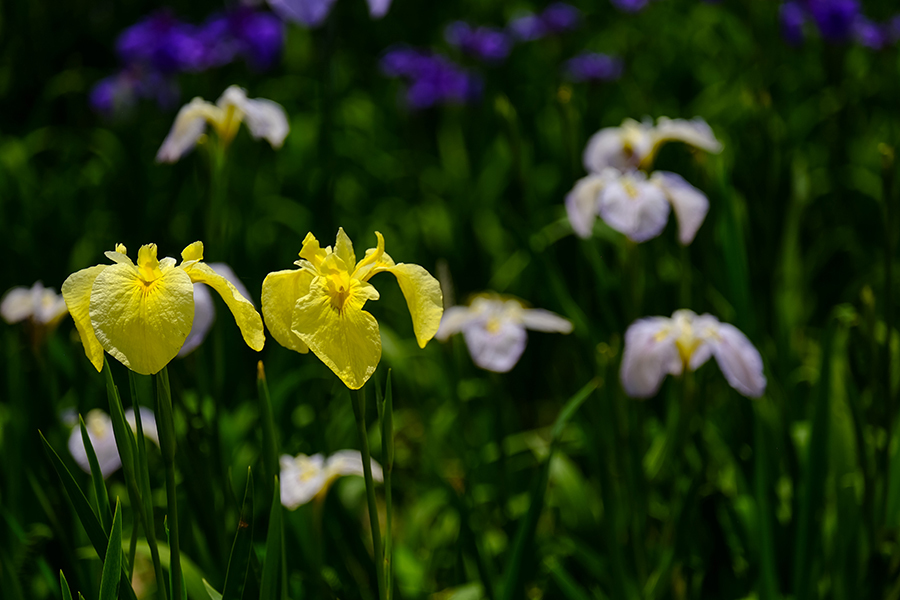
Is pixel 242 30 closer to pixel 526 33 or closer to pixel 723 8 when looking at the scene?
pixel 526 33

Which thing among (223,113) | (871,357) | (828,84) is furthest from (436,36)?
(871,357)

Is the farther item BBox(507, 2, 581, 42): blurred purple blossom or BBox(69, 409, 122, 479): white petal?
BBox(507, 2, 581, 42): blurred purple blossom

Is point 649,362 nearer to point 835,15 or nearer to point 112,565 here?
point 112,565

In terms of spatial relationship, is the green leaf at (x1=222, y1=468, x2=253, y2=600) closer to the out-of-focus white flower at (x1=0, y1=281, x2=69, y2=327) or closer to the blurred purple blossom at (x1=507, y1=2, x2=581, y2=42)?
the out-of-focus white flower at (x1=0, y1=281, x2=69, y2=327)

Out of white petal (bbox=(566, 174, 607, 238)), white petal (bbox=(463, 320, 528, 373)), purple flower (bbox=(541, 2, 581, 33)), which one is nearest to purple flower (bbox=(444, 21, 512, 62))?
purple flower (bbox=(541, 2, 581, 33))

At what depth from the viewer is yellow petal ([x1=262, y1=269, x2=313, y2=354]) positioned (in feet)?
2.22

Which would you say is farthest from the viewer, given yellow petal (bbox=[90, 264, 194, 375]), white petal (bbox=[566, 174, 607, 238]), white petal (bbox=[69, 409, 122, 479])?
white petal (bbox=[566, 174, 607, 238])

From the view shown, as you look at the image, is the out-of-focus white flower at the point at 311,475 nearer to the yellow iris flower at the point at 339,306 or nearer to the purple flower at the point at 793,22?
the yellow iris flower at the point at 339,306

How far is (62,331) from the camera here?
6.78ft

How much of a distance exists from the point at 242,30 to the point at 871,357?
8.82 ft

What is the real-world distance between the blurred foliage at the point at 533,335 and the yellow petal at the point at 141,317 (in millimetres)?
469

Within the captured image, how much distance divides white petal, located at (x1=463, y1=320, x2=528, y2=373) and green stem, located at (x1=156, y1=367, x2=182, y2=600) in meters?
0.65

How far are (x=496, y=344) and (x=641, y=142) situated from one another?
20.1 inches

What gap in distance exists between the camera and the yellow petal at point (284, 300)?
677mm
